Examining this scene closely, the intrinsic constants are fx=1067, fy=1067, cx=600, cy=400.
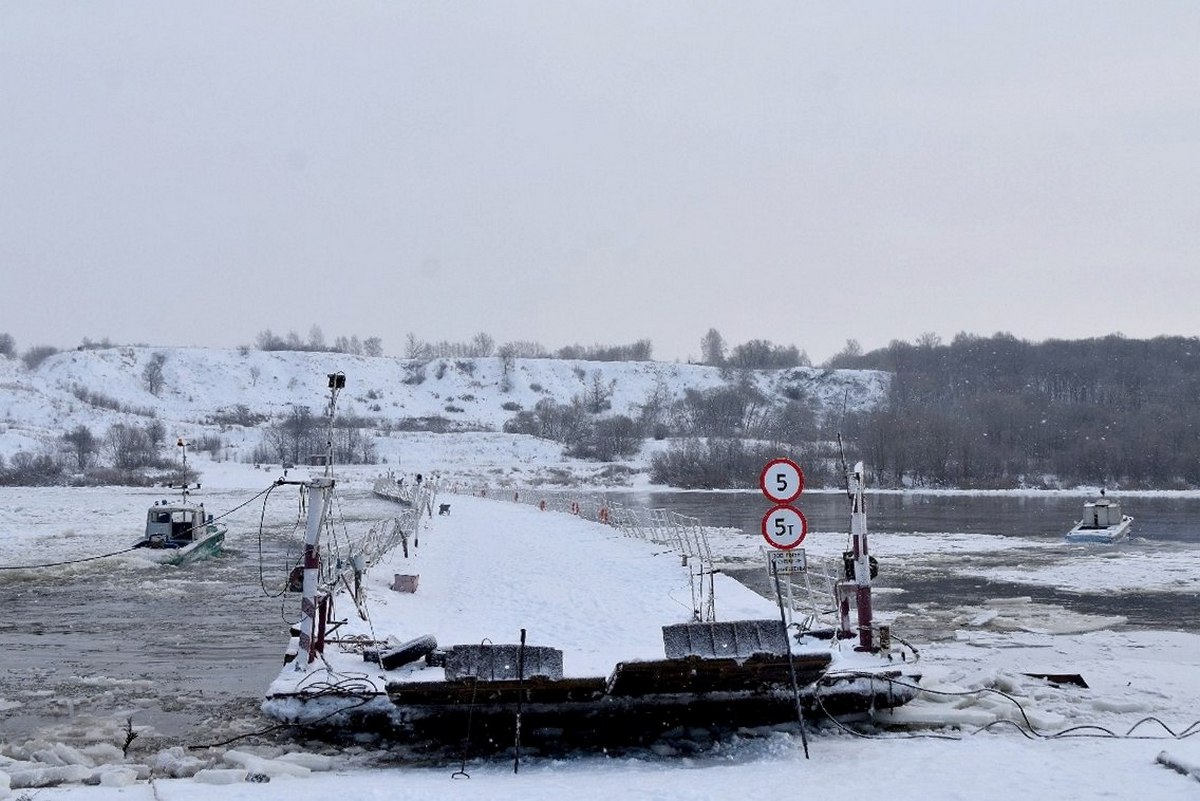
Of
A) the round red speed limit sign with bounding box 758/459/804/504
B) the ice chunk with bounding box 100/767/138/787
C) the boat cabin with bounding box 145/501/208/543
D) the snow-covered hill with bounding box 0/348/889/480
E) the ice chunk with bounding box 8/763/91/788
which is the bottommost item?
the ice chunk with bounding box 8/763/91/788

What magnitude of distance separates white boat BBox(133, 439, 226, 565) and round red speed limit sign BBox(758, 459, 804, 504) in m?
20.8

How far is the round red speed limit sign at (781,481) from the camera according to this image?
11.0 metres

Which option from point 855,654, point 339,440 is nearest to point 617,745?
point 855,654

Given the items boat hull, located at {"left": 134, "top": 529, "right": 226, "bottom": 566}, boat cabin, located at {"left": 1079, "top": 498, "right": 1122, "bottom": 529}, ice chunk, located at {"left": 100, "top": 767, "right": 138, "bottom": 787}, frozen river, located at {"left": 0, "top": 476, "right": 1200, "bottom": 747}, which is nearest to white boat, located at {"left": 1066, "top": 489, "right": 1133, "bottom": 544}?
boat cabin, located at {"left": 1079, "top": 498, "right": 1122, "bottom": 529}

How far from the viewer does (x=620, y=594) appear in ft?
61.0

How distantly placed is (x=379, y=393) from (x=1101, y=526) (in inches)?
4975

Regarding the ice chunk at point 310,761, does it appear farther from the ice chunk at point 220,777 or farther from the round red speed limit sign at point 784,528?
the round red speed limit sign at point 784,528

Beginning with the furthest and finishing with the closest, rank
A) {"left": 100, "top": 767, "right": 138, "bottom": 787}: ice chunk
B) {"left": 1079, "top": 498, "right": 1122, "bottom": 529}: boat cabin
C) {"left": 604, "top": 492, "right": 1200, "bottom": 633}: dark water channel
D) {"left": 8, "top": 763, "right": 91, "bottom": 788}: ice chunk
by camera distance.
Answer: {"left": 1079, "top": 498, "right": 1122, "bottom": 529}: boat cabin
{"left": 604, "top": 492, "right": 1200, "bottom": 633}: dark water channel
{"left": 8, "top": 763, "right": 91, "bottom": 788}: ice chunk
{"left": 100, "top": 767, "right": 138, "bottom": 787}: ice chunk

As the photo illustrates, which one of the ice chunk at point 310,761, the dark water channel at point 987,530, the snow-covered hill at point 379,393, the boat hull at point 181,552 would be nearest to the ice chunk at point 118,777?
the ice chunk at point 310,761

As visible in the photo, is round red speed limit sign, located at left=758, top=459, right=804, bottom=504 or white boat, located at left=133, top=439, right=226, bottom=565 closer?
round red speed limit sign, located at left=758, top=459, right=804, bottom=504

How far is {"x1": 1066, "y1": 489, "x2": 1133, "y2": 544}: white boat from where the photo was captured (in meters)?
35.2

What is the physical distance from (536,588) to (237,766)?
10519 mm

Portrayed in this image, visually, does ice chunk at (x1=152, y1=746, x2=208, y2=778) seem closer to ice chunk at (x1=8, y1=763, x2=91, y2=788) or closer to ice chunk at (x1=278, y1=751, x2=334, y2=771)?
ice chunk at (x1=8, y1=763, x2=91, y2=788)

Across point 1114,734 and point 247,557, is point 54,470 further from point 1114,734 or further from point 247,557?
point 1114,734
